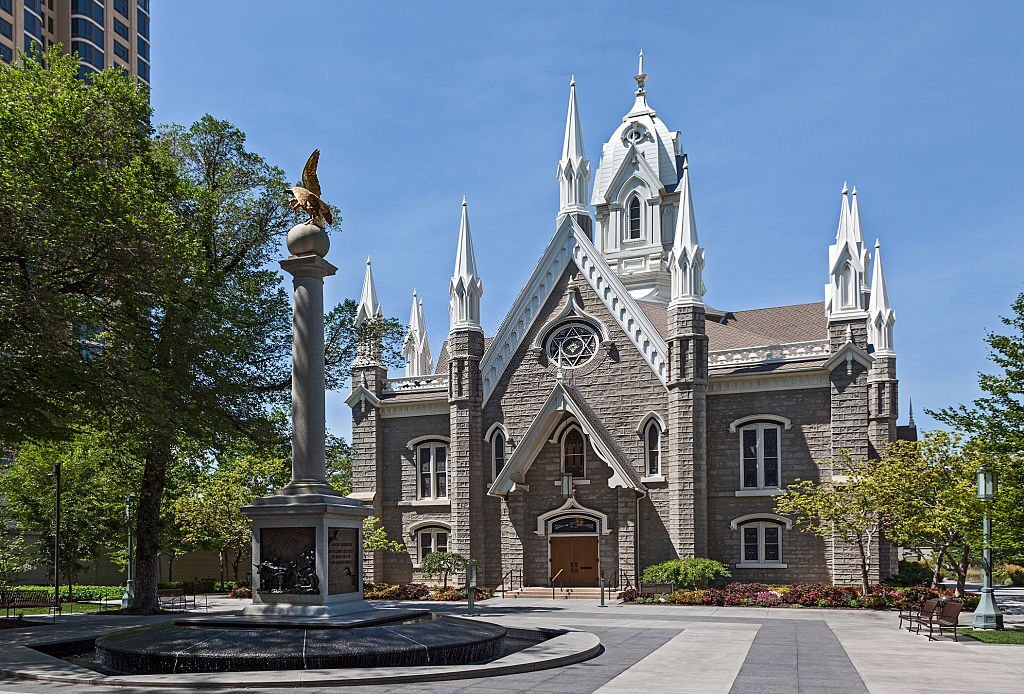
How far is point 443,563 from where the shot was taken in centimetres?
4031

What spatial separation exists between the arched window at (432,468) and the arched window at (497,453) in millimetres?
2590

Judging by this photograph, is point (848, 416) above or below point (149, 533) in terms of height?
above

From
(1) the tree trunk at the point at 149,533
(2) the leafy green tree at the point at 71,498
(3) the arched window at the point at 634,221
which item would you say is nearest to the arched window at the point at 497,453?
(3) the arched window at the point at 634,221

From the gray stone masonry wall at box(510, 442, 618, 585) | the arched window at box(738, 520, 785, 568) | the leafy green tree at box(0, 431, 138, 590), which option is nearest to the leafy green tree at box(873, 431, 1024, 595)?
the arched window at box(738, 520, 785, 568)

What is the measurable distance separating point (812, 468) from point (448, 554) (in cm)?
1408

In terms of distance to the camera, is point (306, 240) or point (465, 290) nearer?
point (306, 240)

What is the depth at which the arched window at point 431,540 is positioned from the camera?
44.2m

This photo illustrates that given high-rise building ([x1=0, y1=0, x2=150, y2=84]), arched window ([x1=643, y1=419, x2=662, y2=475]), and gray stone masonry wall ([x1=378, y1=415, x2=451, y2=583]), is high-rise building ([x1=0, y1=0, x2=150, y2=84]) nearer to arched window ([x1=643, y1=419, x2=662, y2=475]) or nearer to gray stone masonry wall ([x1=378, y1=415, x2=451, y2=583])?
gray stone masonry wall ([x1=378, y1=415, x2=451, y2=583])

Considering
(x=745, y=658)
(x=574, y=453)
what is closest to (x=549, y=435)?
(x=574, y=453)

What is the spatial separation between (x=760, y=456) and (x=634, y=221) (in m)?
16.2

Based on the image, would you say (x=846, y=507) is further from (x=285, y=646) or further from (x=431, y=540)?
(x=285, y=646)

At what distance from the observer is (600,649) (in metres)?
19.7

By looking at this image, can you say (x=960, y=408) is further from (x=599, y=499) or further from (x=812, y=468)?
(x=599, y=499)

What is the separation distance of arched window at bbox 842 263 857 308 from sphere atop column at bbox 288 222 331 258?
23507 mm
